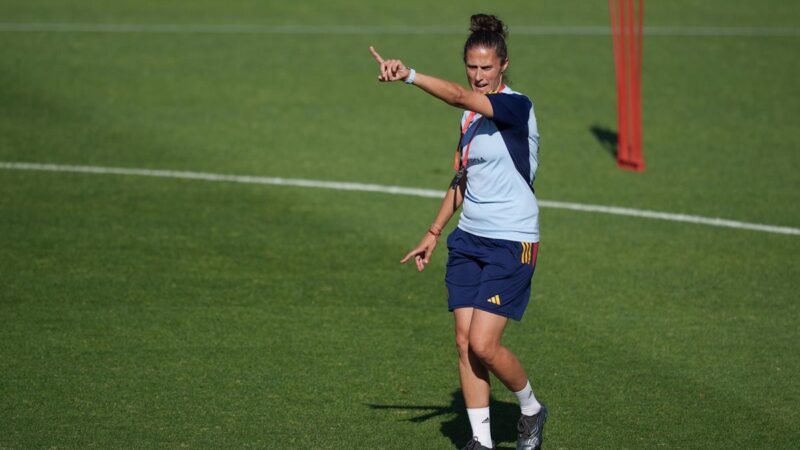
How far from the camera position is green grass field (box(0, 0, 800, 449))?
7.84 metres

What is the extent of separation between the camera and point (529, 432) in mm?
7102

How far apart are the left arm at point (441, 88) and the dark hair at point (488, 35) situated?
1.14ft

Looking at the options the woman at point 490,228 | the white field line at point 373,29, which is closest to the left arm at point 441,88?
the woman at point 490,228

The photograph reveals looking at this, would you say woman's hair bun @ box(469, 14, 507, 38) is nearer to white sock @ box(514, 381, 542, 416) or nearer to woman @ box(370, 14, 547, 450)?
woman @ box(370, 14, 547, 450)

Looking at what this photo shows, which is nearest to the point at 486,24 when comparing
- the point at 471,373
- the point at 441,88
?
the point at 441,88

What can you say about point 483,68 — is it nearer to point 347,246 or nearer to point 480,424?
point 480,424

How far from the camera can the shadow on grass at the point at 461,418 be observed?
297 inches

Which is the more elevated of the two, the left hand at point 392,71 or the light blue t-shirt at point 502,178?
the left hand at point 392,71

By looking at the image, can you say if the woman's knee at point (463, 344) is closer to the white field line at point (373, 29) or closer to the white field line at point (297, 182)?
the white field line at point (297, 182)

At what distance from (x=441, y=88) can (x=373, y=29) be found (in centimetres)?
1470

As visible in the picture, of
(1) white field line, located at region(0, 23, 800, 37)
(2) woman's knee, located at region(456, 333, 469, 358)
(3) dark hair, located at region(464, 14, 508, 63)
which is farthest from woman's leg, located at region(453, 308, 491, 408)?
(1) white field line, located at region(0, 23, 800, 37)

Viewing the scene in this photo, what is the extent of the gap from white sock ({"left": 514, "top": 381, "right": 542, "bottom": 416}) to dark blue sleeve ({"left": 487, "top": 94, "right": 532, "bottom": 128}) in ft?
5.07

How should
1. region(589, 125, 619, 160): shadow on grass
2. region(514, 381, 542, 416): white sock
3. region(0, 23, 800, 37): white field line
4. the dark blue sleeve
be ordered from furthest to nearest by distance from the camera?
region(0, 23, 800, 37): white field line → region(589, 125, 619, 160): shadow on grass → region(514, 381, 542, 416): white sock → the dark blue sleeve

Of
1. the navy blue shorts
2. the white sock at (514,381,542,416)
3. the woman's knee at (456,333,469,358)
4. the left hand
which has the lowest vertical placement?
the white sock at (514,381,542,416)
